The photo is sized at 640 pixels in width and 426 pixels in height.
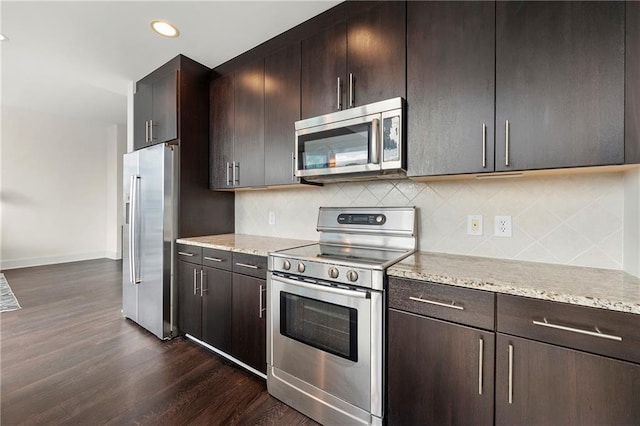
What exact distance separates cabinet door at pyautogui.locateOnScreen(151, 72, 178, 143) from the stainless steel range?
1.65m

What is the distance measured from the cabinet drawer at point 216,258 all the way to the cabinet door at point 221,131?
0.66 m

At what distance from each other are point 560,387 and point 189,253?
2440 mm

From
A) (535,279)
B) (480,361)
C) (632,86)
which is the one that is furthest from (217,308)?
(632,86)

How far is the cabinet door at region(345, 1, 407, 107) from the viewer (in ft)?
5.42

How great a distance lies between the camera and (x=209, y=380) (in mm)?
1953

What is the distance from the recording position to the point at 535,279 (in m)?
1.20

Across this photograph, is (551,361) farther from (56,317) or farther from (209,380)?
(56,317)

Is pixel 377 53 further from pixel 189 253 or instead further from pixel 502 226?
pixel 189 253

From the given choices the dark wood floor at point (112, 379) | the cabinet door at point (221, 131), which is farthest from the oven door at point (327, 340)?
the cabinet door at point (221, 131)

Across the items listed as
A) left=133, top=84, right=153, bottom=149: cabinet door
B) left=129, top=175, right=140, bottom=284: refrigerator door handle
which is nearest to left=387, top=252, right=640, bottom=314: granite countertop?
left=129, top=175, right=140, bottom=284: refrigerator door handle

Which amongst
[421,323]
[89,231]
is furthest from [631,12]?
[89,231]

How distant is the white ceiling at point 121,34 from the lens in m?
1.93

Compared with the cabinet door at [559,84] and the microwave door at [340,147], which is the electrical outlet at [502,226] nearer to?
the cabinet door at [559,84]

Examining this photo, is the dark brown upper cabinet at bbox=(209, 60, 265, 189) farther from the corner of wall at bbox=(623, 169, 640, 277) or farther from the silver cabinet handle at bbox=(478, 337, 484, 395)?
the corner of wall at bbox=(623, 169, 640, 277)
